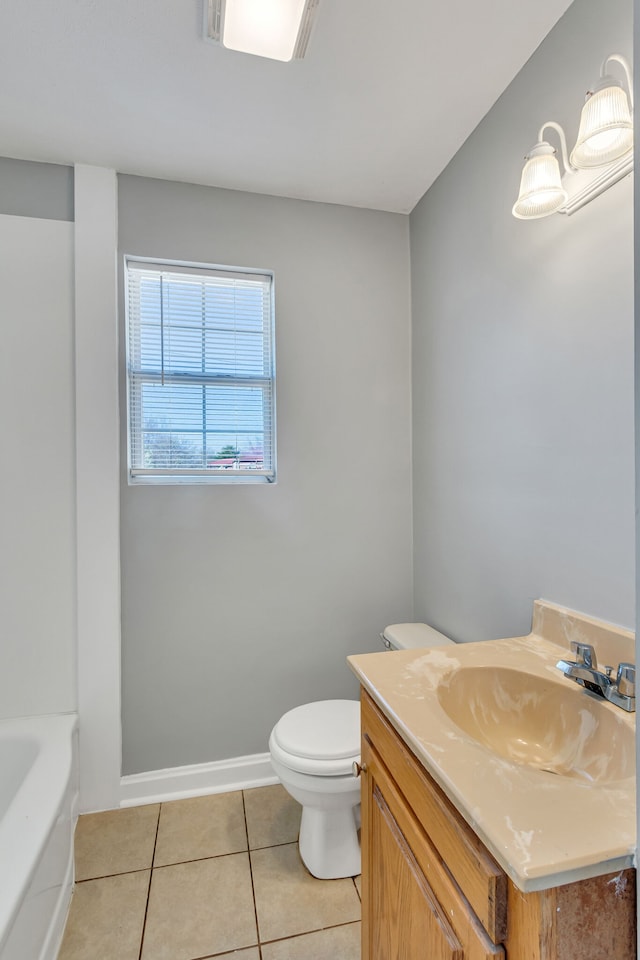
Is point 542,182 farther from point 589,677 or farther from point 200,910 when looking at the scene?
point 200,910

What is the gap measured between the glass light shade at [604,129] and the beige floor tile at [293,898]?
7.00 ft

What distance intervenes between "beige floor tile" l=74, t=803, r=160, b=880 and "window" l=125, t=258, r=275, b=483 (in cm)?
133

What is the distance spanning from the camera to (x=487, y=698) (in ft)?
3.63

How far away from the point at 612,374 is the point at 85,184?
6.55 feet

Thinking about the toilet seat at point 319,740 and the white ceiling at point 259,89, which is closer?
the white ceiling at point 259,89

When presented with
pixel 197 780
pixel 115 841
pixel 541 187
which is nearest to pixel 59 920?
pixel 115 841

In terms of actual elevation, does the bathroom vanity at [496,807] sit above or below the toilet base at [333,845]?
above

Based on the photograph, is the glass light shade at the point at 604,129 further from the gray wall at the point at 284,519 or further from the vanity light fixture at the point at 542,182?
the gray wall at the point at 284,519

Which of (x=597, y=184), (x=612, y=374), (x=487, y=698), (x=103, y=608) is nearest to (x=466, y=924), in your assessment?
(x=487, y=698)

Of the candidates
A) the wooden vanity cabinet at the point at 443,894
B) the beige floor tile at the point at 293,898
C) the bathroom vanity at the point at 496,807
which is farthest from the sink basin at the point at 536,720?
the beige floor tile at the point at 293,898

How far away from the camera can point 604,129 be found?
974 mm

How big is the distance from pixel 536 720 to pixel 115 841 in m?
1.60

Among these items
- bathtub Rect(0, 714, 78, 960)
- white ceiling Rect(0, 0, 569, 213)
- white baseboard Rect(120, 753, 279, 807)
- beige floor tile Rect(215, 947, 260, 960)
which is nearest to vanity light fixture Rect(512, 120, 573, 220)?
white ceiling Rect(0, 0, 569, 213)

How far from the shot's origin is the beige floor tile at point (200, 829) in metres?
1.65
